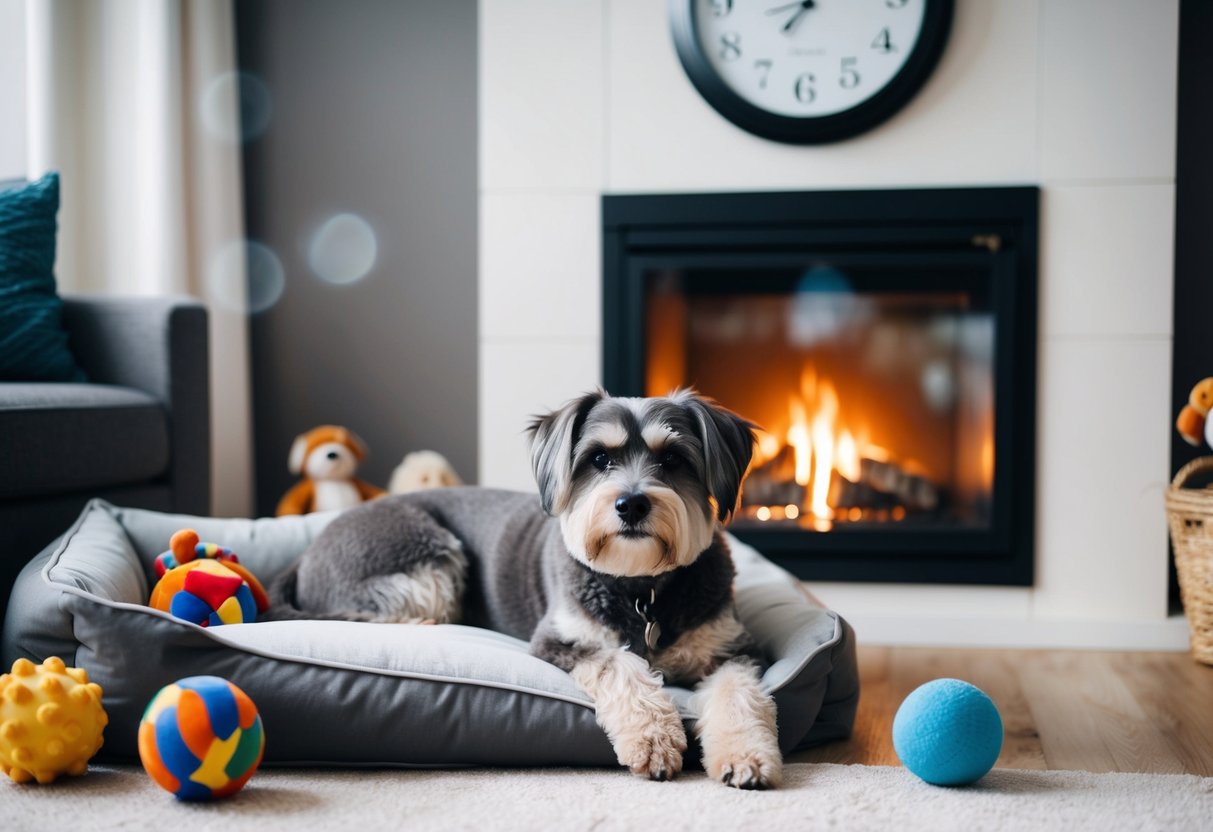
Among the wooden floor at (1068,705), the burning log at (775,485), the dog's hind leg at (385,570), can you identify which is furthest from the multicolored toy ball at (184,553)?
the burning log at (775,485)

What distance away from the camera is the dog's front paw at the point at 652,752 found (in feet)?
5.85

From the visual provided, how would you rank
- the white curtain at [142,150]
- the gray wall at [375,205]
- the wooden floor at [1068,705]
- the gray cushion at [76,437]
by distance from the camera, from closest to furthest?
1. the wooden floor at [1068,705]
2. the gray cushion at [76,437]
3. the white curtain at [142,150]
4. the gray wall at [375,205]

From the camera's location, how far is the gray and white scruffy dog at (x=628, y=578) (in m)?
1.82

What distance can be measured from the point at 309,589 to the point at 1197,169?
9.99 ft

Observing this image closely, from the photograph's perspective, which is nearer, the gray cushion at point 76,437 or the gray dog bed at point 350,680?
the gray dog bed at point 350,680

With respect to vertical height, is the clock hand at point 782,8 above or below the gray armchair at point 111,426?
above

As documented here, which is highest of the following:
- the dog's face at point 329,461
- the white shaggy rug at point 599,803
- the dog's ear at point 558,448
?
the dog's ear at point 558,448

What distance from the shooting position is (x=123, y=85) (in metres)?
3.61

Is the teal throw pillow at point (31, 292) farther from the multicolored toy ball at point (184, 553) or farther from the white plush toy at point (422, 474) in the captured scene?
the white plush toy at point (422, 474)

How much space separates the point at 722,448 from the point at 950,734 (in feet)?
2.02

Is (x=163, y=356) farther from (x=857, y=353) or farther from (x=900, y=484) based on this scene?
(x=900, y=484)

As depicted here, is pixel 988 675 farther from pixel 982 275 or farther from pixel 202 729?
pixel 202 729

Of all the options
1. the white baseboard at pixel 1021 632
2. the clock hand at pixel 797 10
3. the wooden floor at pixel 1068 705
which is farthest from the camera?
the clock hand at pixel 797 10

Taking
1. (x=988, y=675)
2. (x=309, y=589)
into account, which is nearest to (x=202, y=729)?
(x=309, y=589)
